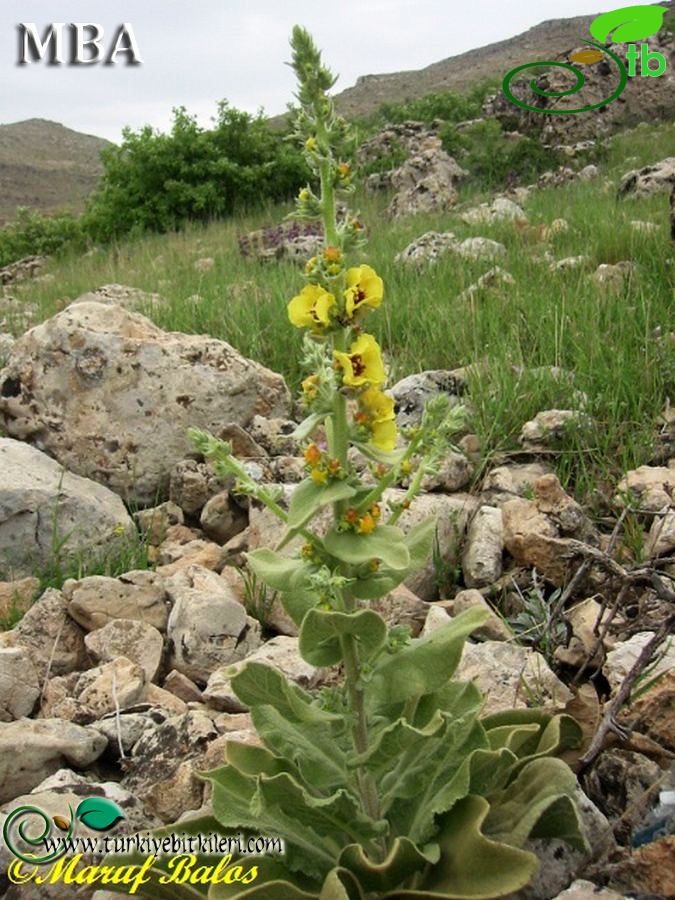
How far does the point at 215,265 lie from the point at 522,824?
28.4 feet

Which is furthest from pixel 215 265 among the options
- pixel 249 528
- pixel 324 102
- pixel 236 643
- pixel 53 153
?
pixel 53 153

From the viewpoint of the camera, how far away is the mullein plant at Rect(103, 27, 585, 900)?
1.73 m

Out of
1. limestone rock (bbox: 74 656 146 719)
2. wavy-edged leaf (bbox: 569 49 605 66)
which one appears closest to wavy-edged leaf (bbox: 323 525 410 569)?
limestone rock (bbox: 74 656 146 719)

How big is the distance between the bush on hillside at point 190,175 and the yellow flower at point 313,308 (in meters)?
15.6

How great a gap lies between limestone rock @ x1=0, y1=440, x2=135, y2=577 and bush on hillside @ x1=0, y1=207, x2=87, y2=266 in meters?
14.7

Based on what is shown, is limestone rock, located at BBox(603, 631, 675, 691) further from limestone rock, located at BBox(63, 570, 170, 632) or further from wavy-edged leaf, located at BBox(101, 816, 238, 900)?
limestone rock, located at BBox(63, 570, 170, 632)

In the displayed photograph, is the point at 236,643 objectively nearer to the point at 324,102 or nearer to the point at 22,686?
the point at 22,686

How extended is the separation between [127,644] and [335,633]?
145 centimetres

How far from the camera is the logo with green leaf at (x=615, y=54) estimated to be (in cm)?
1090

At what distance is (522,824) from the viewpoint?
6.07 feet

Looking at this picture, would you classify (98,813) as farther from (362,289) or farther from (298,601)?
(362,289)

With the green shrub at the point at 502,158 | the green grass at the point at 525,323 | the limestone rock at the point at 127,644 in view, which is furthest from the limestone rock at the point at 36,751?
the green shrub at the point at 502,158

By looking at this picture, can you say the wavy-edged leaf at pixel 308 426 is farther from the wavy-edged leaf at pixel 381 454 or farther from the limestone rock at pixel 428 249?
the limestone rock at pixel 428 249

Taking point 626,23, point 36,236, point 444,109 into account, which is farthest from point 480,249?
point 444,109
